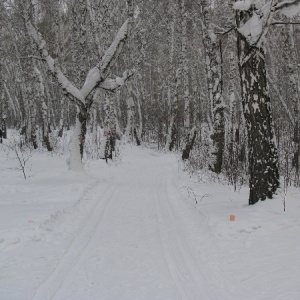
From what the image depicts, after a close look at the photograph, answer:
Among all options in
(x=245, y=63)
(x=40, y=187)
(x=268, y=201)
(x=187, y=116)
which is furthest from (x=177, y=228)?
(x=187, y=116)

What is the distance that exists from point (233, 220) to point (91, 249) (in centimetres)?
245

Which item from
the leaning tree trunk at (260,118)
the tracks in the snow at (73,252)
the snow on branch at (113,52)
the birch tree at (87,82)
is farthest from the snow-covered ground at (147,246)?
the snow on branch at (113,52)

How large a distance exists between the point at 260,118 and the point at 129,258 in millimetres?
3583

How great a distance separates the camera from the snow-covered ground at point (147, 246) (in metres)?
4.27

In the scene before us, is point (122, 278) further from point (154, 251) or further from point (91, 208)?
point (91, 208)

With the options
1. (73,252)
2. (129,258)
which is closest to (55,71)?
(73,252)

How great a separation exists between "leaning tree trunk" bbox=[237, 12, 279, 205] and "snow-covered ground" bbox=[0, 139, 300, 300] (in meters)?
0.40

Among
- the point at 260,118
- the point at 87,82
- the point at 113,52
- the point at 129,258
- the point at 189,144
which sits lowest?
the point at 129,258

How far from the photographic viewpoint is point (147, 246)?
5.85 metres

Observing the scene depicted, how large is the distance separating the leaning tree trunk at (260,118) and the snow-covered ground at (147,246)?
40cm

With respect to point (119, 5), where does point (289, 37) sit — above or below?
below

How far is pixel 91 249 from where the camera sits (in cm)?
568

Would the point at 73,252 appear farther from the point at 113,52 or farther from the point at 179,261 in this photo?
the point at 113,52

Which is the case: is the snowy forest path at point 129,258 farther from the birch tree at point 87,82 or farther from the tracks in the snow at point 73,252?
the birch tree at point 87,82
